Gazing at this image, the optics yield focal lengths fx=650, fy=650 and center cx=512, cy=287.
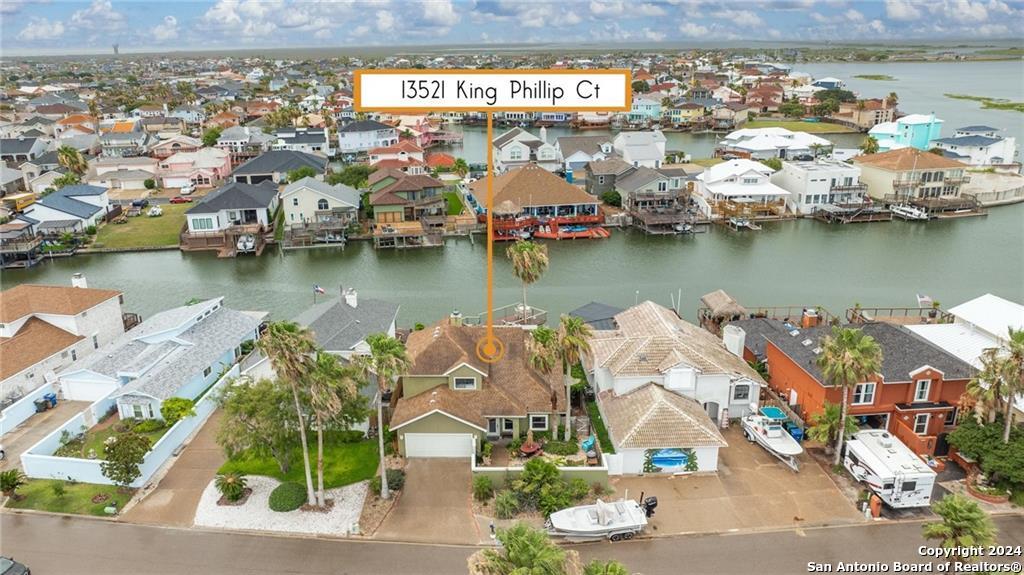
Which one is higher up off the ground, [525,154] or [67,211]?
[525,154]

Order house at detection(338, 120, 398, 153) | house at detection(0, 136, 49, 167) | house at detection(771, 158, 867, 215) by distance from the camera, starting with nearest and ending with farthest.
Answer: house at detection(771, 158, 867, 215) < house at detection(0, 136, 49, 167) < house at detection(338, 120, 398, 153)

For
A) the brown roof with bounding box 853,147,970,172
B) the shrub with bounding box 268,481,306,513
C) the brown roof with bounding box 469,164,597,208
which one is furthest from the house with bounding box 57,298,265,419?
the brown roof with bounding box 853,147,970,172

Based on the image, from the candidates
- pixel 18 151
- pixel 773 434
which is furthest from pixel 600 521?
pixel 18 151

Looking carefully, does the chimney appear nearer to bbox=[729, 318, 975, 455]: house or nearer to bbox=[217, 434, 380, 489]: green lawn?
bbox=[729, 318, 975, 455]: house

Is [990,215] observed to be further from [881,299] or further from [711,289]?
[711,289]

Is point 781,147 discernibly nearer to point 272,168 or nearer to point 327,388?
point 272,168

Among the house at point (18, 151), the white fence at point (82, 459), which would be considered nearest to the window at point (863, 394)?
the white fence at point (82, 459)

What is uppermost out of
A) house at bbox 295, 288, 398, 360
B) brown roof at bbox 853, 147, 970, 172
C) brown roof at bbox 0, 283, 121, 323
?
brown roof at bbox 853, 147, 970, 172
